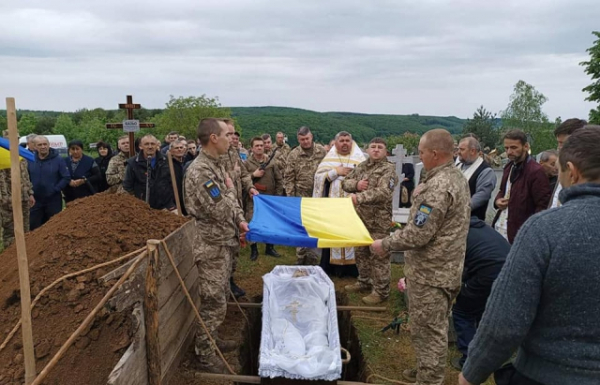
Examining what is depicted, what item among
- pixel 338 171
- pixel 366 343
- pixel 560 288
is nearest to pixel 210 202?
pixel 366 343

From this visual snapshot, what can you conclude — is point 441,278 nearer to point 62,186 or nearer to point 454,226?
point 454,226

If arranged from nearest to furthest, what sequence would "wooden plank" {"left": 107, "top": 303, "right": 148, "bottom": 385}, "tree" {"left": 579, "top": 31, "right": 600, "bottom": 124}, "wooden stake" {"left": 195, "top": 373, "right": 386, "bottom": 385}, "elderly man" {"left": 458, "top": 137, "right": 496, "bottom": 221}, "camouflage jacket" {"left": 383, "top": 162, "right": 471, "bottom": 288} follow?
"wooden plank" {"left": 107, "top": 303, "right": 148, "bottom": 385}
"camouflage jacket" {"left": 383, "top": 162, "right": 471, "bottom": 288}
"wooden stake" {"left": 195, "top": 373, "right": 386, "bottom": 385}
"elderly man" {"left": 458, "top": 137, "right": 496, "bottom": 221}
"tree" {"left": 579, "top": 31, "right": 600, "bottom": 124}

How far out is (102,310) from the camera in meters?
3.31

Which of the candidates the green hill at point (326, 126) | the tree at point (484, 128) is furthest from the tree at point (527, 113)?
the green hill at point (326, 126)

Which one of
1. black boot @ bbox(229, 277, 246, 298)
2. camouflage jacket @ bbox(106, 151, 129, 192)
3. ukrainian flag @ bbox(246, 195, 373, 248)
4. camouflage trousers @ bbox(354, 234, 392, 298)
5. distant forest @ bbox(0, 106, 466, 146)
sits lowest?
black boot @ bbox(229, 277, 246, 298)

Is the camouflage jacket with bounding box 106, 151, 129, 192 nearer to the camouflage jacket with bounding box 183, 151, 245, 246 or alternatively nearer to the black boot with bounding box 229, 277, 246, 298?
the black boot with bounding box 229, 277, 246, 298

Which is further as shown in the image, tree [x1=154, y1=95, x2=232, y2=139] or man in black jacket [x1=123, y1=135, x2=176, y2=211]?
tree [x1=154, y1=95, x2=232, y2=139]

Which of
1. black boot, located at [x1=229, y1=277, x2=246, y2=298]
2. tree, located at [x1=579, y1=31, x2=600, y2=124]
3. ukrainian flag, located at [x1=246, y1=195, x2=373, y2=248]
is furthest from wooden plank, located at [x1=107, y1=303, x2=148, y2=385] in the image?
tree, located at [x1=579, y1=31, x2=600, y2=124]

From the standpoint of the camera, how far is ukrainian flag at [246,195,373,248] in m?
4.32

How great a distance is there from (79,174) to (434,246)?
21.7ft

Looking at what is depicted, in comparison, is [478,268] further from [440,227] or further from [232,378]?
[232,378]

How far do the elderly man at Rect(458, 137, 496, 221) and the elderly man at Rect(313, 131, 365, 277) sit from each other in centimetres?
154

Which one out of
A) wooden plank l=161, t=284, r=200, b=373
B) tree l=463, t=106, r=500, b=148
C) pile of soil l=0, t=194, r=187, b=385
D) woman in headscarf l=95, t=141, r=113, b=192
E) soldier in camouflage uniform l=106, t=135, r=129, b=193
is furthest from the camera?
tree l=463, t=106, r=500, b=148

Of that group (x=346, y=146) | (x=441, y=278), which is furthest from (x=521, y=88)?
(x=441, y=278)
